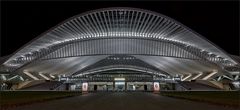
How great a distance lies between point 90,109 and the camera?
1611cm

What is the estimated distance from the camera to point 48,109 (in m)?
16.1

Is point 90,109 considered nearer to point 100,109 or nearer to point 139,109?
point 100,109

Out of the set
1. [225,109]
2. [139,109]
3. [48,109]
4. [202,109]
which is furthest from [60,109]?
[225,109]

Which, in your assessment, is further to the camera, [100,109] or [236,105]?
[236,105]

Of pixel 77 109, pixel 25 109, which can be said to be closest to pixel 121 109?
pixel 77 109

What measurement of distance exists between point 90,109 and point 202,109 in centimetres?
547

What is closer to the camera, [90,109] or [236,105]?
[90,109]

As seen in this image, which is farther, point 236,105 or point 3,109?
point 236,105

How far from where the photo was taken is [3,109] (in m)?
15.8

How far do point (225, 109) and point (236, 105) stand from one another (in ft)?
6.43

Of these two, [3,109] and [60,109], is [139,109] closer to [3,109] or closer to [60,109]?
[60,109]

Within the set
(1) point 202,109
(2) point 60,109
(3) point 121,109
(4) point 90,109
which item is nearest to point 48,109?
(2) point 60,109

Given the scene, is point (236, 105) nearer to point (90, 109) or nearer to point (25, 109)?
point (90, 109)

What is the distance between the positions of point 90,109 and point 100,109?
1.86 ft
